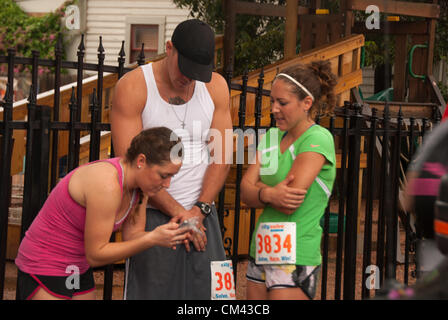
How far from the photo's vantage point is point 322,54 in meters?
9.10

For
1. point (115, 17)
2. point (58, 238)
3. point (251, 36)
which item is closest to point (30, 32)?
point (115, 17)

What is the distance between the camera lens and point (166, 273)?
3.22 m

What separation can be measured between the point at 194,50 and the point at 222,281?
3.56 ft

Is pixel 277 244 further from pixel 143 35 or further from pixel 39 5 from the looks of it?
pixel 39 5

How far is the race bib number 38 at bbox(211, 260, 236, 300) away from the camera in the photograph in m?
3.31

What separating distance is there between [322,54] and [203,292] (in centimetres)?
630

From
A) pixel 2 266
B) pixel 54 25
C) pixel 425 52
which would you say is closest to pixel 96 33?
pixel 54 25

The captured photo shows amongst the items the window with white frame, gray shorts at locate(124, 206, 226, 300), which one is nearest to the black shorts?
gray shorts at locate(124, 206, 226, 300)

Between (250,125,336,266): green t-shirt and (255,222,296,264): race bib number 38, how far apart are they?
29 millimetres

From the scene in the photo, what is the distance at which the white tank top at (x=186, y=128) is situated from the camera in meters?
3.29

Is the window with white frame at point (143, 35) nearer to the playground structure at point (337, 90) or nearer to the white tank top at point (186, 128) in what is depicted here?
the playground structure at point (337, 90)

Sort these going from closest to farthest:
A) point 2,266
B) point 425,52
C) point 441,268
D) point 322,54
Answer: point 441,268
point 2,266
point 322,54
point 425,52

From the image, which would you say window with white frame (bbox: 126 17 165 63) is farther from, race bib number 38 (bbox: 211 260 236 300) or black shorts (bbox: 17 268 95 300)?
black shorts (bbox: 17 268 95 300)
